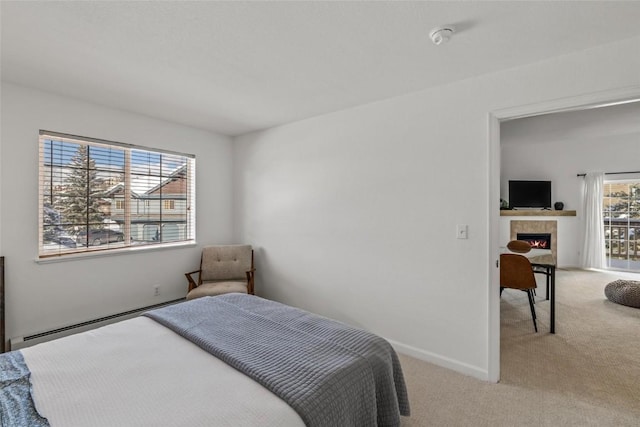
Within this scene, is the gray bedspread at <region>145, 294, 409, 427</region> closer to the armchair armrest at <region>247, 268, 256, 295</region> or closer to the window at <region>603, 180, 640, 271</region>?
the armchair armrest at <region>247, 268, 256, 295</region>

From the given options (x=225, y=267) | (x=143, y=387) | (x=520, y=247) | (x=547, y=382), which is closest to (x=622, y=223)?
(x=520, y=247)

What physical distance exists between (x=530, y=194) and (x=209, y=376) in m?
7.17

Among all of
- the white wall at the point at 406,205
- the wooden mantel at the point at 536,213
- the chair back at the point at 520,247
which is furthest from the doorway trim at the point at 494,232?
the wooden mantel at the point at 536,213

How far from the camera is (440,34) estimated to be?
5.76 feet

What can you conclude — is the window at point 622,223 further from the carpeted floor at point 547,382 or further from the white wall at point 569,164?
the carpeted floor at point 547,382

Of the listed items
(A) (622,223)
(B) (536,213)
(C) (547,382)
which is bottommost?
(C) (547,382)

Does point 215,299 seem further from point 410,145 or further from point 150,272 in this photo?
point 410,145

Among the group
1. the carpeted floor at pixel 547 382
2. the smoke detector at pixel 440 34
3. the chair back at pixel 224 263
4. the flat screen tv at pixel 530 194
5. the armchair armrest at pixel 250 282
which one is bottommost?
the carpeted floor at pixel 547 382

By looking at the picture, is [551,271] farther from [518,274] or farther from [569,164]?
[569,164]

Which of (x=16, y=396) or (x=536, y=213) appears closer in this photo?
(x=16, y=396)

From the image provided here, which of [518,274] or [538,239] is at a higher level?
[538,239]

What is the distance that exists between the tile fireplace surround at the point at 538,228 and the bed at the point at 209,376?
590 centimetres

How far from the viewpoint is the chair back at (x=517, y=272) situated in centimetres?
325

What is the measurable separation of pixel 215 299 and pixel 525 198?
6662mm
